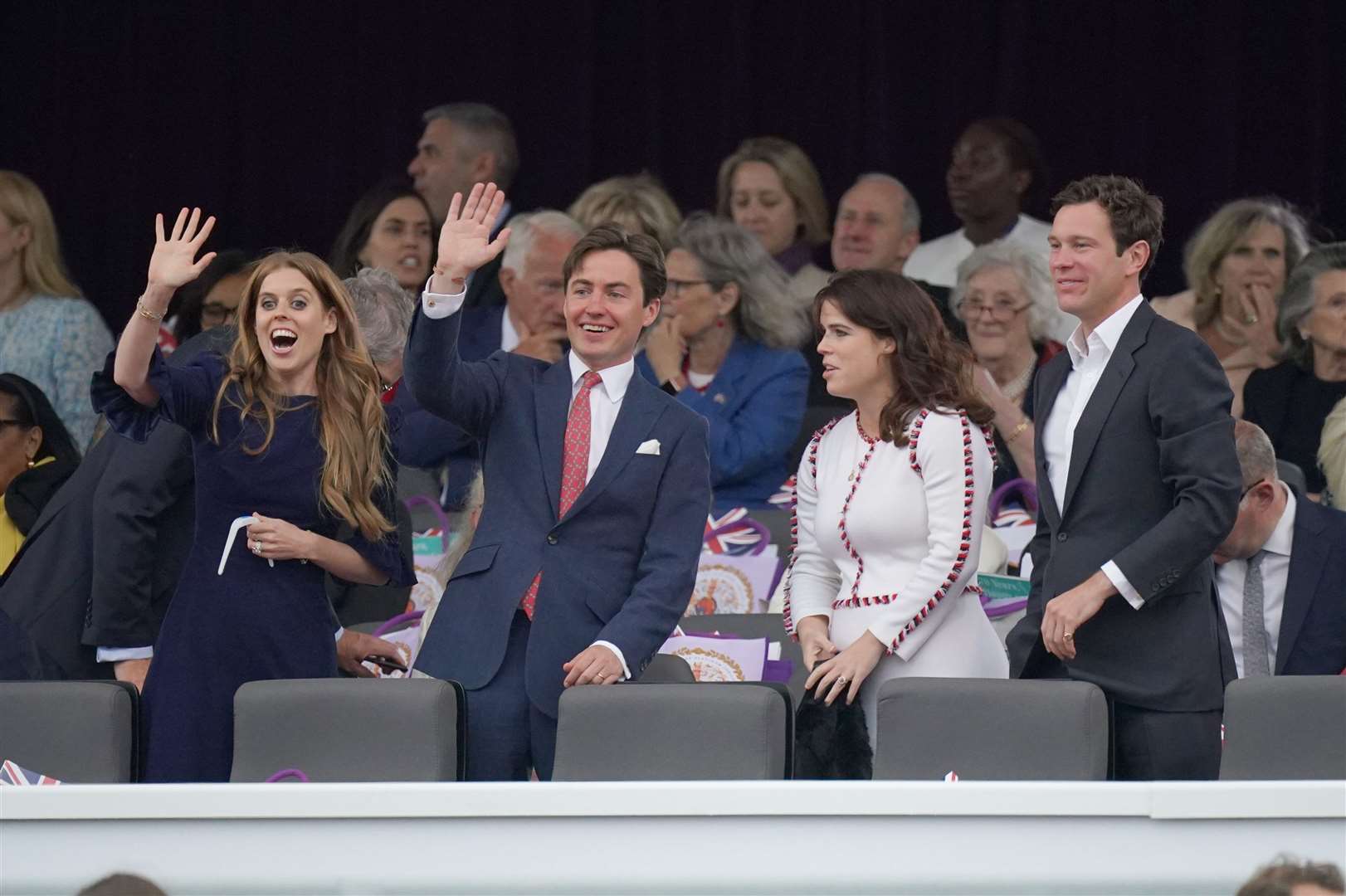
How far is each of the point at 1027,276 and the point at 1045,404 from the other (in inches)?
83.0

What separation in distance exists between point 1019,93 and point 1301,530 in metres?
3.70

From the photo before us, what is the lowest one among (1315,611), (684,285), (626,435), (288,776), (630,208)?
(288,776)

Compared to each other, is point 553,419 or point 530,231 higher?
point 530,231

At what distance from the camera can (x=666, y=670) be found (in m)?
3.61

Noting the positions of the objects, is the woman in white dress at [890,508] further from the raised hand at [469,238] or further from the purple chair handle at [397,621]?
the purple chair handle at [397,621]

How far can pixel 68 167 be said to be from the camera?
7594 mm

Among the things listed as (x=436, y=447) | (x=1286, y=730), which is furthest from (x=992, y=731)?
(x=436, y=447)

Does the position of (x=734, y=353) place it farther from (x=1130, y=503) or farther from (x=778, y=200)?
(x=1130, y=503)

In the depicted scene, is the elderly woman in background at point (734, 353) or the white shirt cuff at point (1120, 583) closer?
the white shirt cuff at point (1120, 583)

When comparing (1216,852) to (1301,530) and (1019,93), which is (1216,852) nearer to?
(1301,530)

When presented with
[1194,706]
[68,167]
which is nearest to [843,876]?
[1194,706]

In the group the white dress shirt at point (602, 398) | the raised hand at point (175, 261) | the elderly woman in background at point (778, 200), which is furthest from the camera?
the elderly woman in background at point (778, 200)

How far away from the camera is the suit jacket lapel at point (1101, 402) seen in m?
3.38

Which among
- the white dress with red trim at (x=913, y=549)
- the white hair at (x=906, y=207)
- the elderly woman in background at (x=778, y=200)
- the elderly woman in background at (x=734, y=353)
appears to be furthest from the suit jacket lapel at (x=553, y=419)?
the white hair at (x=906, y=207)
